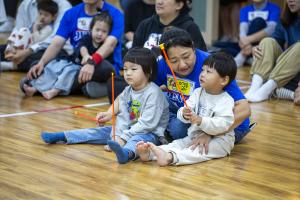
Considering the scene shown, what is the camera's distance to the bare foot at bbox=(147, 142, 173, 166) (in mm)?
2457

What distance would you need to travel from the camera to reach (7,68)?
470 cm

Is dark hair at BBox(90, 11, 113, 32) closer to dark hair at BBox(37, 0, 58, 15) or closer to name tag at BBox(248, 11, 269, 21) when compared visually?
dark hair at BBox(37, 0, 58, 15)

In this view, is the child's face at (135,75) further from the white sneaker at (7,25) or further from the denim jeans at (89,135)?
the white sneaker at (7,25)

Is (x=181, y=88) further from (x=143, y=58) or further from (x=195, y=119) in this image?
(x=195, y=119)

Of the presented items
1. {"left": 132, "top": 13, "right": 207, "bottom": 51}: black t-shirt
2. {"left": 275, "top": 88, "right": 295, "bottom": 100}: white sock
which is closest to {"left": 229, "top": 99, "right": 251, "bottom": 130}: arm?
{"left": 132, "top": 13, "right": 207, "bottom": 51}: black t-shirt

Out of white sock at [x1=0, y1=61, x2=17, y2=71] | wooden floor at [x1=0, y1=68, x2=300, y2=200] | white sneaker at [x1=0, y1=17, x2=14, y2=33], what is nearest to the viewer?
wooden floor at [x1=0, y1=68, x2=300, y2=200]

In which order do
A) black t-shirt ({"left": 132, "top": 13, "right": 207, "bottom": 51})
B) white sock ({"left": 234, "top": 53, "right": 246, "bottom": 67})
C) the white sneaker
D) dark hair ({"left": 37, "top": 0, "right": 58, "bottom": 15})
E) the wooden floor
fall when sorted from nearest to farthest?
the wooden floor, black t-shirt ({"left": 132, "top": 13, "right": 207, "bottom": 51}), dark hair ({"left": 37, "top": 0, "right": 58, "bottom": 15}), white sock ({"left": 234, "top": 53, "right": 246, "bottom": 67}), the white sneaker

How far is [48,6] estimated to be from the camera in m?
4.46

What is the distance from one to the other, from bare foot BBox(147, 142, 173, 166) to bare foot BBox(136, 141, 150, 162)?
23 mm

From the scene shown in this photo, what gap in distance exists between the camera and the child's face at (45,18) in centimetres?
450

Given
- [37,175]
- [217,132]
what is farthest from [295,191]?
[37,175]

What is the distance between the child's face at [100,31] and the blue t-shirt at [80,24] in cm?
7

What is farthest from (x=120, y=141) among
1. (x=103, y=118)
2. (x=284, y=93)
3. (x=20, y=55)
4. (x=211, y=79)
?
(x=20, y=55)

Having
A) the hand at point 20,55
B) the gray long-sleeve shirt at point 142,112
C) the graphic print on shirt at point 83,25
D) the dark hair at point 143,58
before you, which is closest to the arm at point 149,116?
the gray long-sleeve shirt at point 142,112
